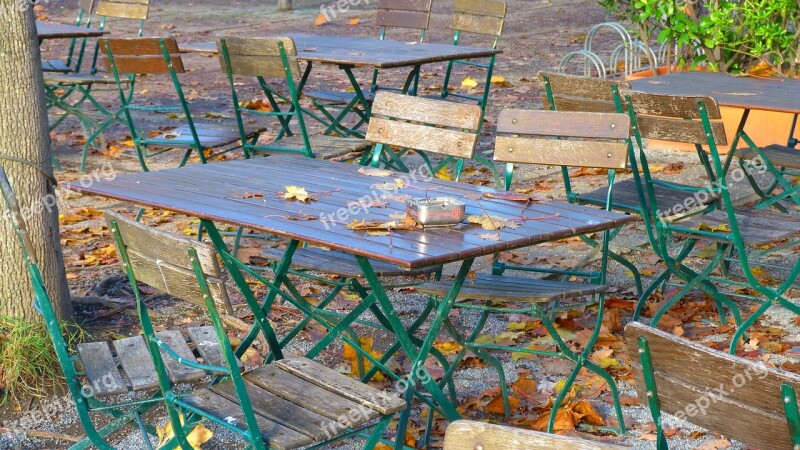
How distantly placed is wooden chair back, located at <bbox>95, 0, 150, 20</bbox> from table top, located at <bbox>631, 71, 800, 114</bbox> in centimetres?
454

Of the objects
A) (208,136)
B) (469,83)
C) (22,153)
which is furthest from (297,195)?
(469,83)

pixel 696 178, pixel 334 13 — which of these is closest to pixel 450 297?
pixel 696 178

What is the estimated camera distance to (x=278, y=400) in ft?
10.6

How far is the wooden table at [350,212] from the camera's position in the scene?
133 inches

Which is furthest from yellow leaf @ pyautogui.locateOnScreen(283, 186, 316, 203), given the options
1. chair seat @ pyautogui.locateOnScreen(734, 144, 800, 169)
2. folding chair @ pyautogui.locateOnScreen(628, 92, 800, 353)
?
chair seat @ pyautogui.locateOnScreen(734, 144, 800, 169)

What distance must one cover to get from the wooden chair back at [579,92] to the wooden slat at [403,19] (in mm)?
3501

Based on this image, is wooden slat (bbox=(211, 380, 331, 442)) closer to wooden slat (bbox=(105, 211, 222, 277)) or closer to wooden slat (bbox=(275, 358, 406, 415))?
wooden slat (bbox=(275, 358, 406, 415))

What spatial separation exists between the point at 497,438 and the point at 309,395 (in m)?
1.37

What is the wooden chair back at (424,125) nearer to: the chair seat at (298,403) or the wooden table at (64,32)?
the chair seat at (298,403)

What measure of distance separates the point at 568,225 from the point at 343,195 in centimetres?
84

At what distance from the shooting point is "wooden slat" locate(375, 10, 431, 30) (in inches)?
344

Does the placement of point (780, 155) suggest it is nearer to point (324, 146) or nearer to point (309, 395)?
point (324, 146)

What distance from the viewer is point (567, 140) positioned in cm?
459

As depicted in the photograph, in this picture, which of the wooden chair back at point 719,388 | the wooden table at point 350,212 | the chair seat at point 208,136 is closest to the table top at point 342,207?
the wooden table at point 350,212
